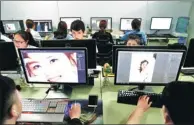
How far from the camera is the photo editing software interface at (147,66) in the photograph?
4.17 feet

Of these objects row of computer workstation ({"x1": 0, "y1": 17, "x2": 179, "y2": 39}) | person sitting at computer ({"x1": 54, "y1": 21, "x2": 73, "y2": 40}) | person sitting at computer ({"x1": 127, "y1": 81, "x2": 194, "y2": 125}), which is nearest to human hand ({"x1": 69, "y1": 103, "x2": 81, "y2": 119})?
person sitting at computer ({"x1": 127, "y1": 81, "x2": 194, "y2": 125})

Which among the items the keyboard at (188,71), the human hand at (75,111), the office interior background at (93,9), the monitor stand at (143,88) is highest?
the office interior background at (93,9)

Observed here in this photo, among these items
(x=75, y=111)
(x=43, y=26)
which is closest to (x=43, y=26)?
(x=43, y=26)

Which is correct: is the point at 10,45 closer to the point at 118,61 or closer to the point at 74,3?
the point at 118,61

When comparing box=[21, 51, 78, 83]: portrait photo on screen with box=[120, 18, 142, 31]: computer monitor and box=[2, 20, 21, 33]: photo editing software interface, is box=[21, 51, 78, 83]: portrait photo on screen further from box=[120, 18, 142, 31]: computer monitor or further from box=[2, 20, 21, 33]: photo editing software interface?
box=[120, 18, 142, 31]: computer monitor

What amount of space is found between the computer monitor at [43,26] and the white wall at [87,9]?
8.6 inches

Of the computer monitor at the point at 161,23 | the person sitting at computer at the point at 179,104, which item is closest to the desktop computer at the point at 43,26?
the computer monitor at the point at 161,23

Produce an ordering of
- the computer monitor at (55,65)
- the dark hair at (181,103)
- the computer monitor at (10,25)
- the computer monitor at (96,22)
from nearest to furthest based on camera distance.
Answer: the dark hair at (181,103)
the computer monitor at (55,65)
the computer monitor at (10,25)
the computer monitor at (96,22)

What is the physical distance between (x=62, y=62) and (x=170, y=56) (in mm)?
744

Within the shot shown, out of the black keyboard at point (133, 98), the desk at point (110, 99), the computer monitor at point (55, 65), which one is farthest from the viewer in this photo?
the computer monitor at point (55, 65)

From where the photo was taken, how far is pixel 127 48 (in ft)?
4.18

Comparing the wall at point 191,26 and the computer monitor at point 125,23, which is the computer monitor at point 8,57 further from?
the wall at point 191,26

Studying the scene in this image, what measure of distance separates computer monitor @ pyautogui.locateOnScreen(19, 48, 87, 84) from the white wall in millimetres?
3597

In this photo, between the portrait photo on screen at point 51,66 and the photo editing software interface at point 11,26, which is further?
the photo editing software interface at point 11,26
